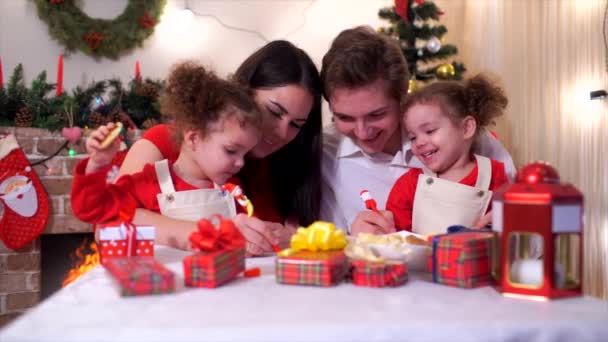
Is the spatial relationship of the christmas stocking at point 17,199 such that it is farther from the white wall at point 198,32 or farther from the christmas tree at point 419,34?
the christmas tree at point 419,34

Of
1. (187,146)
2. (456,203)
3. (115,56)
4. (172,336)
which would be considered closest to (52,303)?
(172,336)

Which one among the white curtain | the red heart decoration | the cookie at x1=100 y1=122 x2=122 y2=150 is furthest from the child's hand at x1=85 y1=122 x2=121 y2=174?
the white curtain

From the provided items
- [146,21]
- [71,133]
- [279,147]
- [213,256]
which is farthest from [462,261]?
[146,21]

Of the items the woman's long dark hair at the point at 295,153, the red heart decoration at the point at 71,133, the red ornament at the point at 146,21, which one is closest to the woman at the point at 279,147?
the woman's long dark hair at the point at 295,153

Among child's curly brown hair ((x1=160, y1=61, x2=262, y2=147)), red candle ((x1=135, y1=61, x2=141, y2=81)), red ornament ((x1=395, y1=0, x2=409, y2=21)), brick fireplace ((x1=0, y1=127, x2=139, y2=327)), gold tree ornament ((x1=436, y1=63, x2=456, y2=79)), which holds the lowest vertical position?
brick fireplace ((x1=0, y1=127, x2=139, y2=327))

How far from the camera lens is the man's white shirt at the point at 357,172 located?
1780 millimetres

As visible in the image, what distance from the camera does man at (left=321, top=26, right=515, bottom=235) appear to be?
1.59m

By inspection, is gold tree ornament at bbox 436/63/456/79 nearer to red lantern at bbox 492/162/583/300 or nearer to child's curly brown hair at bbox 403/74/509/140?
child's curly brown hair at bbox 403/74/509/140

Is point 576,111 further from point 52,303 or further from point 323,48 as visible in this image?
point 52,303

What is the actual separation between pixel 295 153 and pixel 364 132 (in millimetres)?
288

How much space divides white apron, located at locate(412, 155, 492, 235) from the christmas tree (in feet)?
4.84

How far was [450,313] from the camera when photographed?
0.66 meters

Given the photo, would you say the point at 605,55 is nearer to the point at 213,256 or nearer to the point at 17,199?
the point at 213,256

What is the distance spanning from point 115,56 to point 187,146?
2.39 metres
